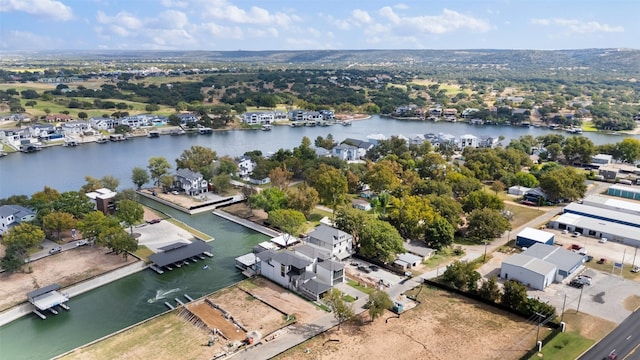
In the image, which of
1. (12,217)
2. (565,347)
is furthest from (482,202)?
(12,217)

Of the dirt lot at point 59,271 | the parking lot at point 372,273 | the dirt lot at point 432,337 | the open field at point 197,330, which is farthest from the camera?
the parking lot at point 372,273

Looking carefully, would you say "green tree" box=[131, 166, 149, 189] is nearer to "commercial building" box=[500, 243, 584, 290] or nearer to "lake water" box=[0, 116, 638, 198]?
"lake water" box=[0, 116, 638, 198]

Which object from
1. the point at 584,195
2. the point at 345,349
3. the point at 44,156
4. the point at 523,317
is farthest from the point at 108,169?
the point at 584,195

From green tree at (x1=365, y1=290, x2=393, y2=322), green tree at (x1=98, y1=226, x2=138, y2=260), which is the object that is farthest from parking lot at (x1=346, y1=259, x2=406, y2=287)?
green tree at (x1=98, y1=226, x2=138, y2=260)

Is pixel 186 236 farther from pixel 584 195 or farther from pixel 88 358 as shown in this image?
pixel 584 195

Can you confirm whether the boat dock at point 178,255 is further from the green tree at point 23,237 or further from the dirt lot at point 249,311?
the green tree at point 23,237

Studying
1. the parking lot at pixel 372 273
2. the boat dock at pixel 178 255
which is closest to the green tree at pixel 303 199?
the parking lot at pixel 372 273
